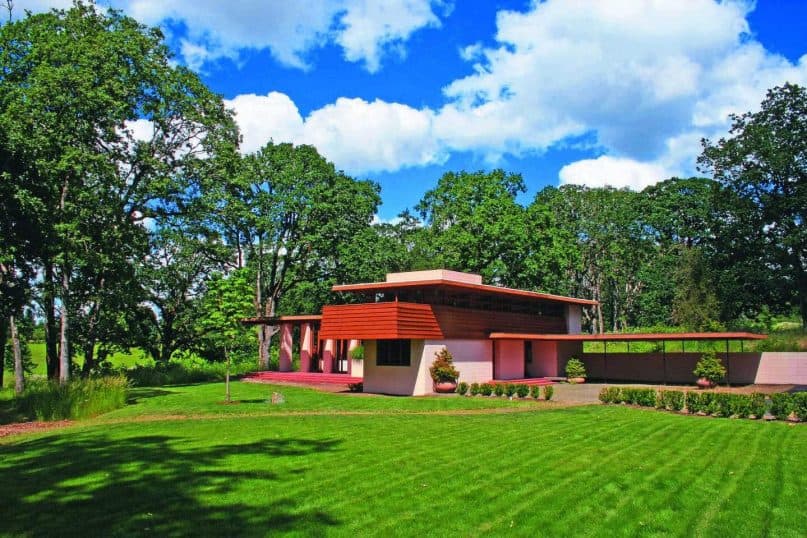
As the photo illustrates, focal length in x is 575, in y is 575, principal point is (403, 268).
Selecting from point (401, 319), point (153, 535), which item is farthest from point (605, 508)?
point (401, 319)

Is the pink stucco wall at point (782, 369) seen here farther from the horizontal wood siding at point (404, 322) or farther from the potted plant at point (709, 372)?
the horizontal wood siding at point (404, 322)

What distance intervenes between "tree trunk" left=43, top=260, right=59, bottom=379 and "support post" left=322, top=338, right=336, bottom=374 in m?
13.8

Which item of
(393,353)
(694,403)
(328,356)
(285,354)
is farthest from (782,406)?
(285,354)

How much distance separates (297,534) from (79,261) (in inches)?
874

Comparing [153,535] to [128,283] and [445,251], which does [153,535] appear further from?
[445,251]

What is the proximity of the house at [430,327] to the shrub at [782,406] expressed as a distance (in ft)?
41.3

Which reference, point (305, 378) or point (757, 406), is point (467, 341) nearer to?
point (305, 378)

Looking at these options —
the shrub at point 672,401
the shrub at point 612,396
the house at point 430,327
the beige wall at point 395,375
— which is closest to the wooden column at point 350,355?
the house at point 430,327

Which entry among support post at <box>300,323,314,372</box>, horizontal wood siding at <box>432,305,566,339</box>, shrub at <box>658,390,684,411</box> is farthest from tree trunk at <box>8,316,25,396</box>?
shrub at <box>658,390,684,411</box>

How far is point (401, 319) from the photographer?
23719 mm

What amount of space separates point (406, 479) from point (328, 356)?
1046 inches

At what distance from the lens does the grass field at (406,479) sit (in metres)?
6.54

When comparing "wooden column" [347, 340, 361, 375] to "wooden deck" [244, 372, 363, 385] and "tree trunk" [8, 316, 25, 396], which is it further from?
"tree trunk" [8, 316, 25, 396]

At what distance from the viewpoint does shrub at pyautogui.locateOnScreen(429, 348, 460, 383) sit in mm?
24875
